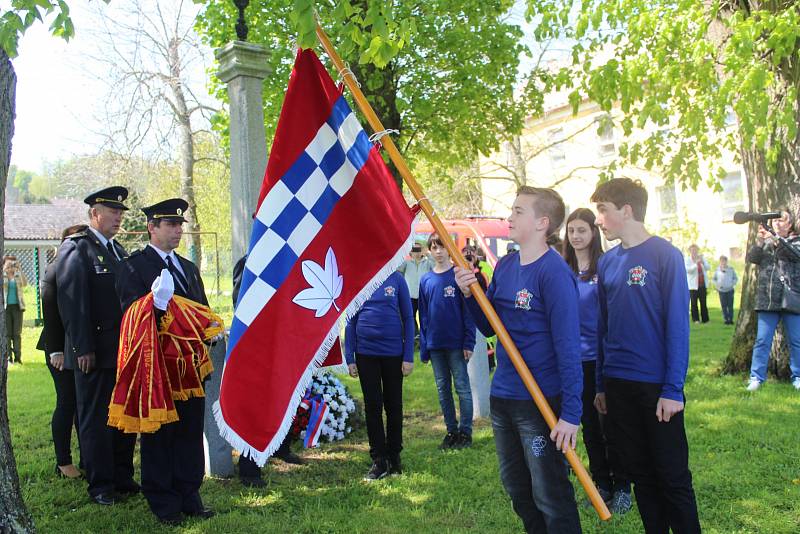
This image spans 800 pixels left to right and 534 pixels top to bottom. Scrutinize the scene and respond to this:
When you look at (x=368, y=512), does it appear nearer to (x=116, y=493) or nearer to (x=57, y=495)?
(x=116, y=493)

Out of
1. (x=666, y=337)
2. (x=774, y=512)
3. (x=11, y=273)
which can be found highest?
(x=11, y=273)

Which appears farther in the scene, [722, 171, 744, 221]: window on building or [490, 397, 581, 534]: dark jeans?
[722, 171, 744, 221]: window on building

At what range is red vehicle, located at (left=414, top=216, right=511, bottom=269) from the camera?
17.2 meters

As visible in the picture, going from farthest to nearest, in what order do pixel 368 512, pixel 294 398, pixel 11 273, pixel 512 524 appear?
pixel 11 273 → pixel 368 512 → pixel 512 524 → pixel 294 398

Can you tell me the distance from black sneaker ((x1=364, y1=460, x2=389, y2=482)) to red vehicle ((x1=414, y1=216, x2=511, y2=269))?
11375 millimetres

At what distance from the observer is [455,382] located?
6469mm

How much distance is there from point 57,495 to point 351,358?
2500 mm

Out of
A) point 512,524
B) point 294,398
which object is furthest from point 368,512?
point 294,398

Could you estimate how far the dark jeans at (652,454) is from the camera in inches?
135

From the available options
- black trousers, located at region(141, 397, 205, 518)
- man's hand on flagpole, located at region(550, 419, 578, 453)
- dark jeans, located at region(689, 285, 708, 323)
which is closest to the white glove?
black trousers, located at region(141, 397, 205, 518)

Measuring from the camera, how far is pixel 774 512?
4.46 metres

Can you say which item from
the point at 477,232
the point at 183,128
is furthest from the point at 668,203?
the point at 183,128

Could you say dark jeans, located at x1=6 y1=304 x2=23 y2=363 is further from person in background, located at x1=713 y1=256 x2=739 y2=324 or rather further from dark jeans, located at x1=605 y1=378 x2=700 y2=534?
person in background, located at x1=713 y1=256 x2=739 y2=324

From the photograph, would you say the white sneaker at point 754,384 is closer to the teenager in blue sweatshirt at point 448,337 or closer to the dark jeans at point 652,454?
the teenager in blue sweatshirt at point 448,337
